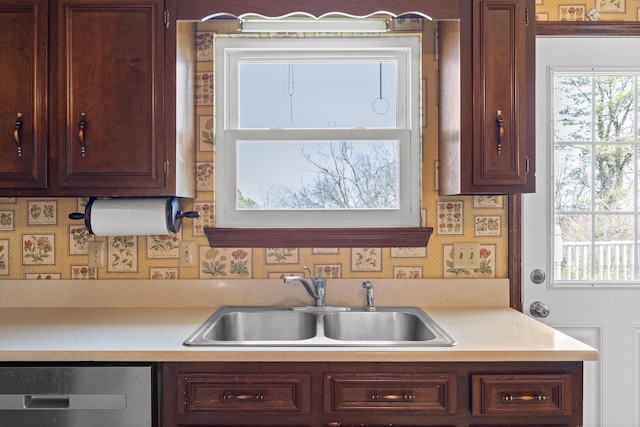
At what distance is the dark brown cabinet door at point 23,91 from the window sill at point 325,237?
70 centimetres

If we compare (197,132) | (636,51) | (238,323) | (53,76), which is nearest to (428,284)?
(238,323)

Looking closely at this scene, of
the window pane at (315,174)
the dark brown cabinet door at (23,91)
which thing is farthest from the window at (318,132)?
the dark brown cabinet door at (23,91)

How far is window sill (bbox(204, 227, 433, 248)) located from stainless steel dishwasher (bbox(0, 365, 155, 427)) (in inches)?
28.9

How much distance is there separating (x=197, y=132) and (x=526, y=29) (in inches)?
53.6

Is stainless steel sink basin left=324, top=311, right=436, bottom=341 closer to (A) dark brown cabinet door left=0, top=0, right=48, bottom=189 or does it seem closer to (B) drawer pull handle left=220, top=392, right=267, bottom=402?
(B) drawer pull handle left=220, top=392, right=267, bottom=402

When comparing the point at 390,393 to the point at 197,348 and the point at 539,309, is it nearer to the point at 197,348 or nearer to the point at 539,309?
the point at 197,348

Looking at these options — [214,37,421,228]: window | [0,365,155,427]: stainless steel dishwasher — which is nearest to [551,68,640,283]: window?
[214,37,421,228]: window

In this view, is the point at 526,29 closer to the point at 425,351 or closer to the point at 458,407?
the point at 425,351

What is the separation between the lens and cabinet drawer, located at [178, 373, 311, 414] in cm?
138

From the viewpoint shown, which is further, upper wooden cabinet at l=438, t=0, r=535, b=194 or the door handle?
the door handle

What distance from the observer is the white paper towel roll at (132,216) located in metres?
1.79

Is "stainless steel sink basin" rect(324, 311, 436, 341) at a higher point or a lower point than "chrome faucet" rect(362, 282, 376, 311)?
lower

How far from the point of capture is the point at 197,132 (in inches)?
79.1

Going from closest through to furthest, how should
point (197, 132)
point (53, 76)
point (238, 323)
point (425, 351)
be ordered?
1. point (425, 351)
2. point (53, 76)
3. point (238, 323)
4. point (197, 132)
